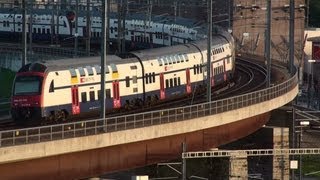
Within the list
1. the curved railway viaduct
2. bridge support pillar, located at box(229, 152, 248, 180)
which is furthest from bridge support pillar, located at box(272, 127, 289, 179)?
bridge support pillar, located at box(229, 152, 248, 180)

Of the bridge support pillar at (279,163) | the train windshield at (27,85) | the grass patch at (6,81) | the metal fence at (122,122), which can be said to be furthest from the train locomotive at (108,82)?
the grass patch at (6,81)

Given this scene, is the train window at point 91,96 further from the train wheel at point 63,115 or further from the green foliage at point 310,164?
the green foliage at point 310,164

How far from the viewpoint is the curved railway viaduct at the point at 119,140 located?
3828 cm

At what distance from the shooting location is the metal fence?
38.0 meters

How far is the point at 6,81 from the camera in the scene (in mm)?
98375

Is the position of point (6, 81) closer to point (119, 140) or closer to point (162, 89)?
point (162, 89)

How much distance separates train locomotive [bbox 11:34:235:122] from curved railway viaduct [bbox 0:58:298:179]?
417cm

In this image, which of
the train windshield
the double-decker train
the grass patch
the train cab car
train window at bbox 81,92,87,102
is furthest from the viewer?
the double-decker train

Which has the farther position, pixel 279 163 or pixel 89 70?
pixel 279 163

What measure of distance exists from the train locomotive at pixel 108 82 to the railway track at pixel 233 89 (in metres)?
0.50

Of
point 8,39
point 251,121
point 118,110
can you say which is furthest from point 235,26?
point 118,110

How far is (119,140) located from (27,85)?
6233 millimetres

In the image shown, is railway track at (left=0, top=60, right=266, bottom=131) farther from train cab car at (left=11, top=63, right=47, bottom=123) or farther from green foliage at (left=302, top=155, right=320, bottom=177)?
green foliage at (left=302, top=155, right=320, bottom=177)

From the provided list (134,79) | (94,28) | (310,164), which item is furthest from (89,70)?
(94,28)
